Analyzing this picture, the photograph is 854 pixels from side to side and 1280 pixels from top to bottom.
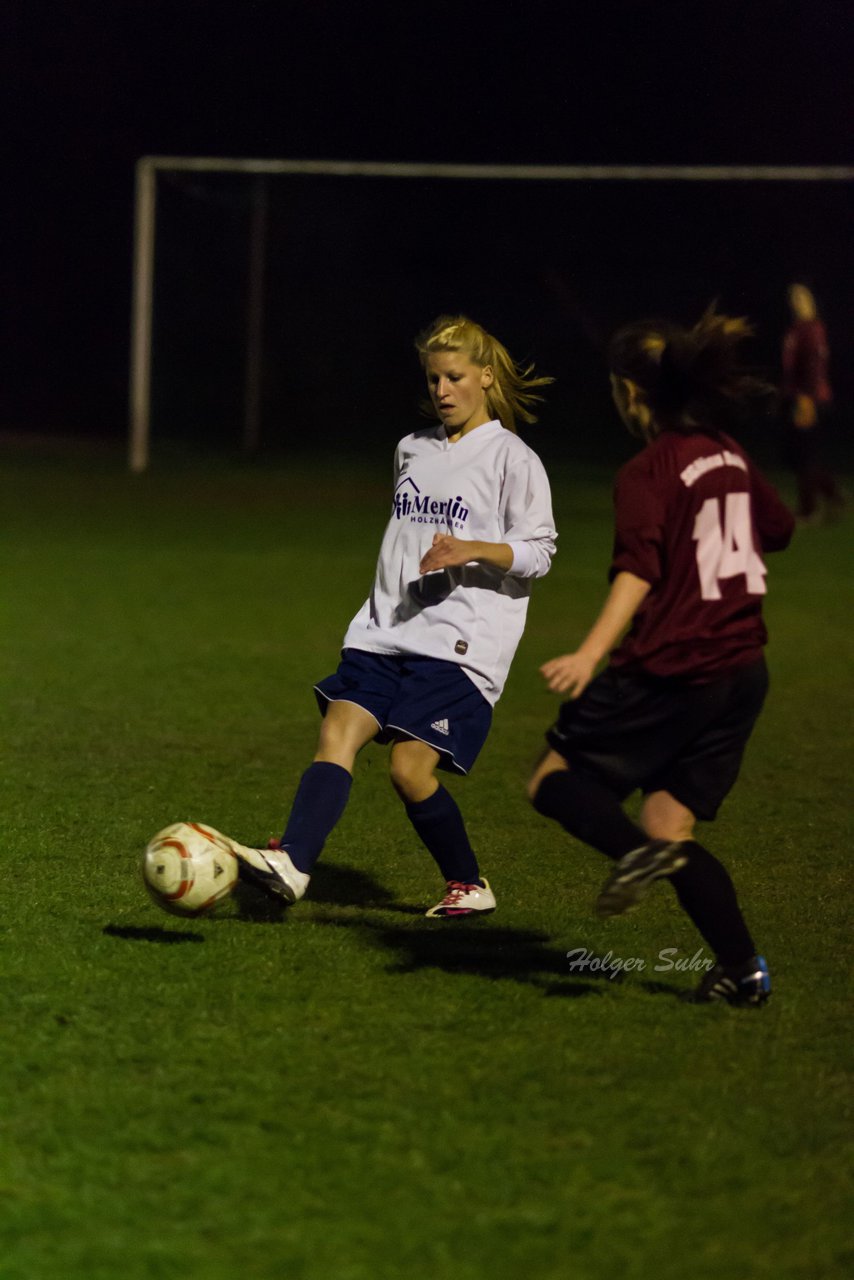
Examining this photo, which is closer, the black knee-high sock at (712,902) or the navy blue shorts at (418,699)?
the black knee-high sock at (712,902)

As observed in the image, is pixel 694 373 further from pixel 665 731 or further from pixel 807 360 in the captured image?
pixel 807 360

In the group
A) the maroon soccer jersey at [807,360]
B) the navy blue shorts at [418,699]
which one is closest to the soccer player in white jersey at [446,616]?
the navy blue shorts at [418,699]

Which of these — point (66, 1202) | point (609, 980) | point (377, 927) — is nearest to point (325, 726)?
point (377, 927)

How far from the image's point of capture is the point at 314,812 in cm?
420

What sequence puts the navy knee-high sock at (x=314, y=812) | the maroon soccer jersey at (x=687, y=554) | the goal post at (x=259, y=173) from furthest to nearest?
the goal post at (x=259, y=173), the navy knee-high sock at (x=314, y=812), the maroon soccer jersey at (x=687, y=554)

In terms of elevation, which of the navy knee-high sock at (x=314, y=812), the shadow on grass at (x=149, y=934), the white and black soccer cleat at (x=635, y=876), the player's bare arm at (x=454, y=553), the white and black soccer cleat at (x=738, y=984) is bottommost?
the shadow on grass at (x=149, y=934)

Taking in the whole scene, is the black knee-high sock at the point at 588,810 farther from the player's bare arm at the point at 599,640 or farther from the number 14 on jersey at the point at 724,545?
the number 14 on jersey at the point at 724,545

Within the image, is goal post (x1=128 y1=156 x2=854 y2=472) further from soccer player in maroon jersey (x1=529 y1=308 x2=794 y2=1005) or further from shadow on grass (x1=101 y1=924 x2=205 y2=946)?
shadow on grass (x1=101 y1=924 x2=205 y2=946)

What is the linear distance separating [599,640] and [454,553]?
0.67 meters

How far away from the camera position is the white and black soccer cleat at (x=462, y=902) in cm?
442

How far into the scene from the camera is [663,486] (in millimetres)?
3586

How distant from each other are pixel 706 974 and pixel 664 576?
0.87 meters

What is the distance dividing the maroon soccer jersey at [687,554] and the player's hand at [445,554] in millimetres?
515

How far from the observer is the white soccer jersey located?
434 cm
